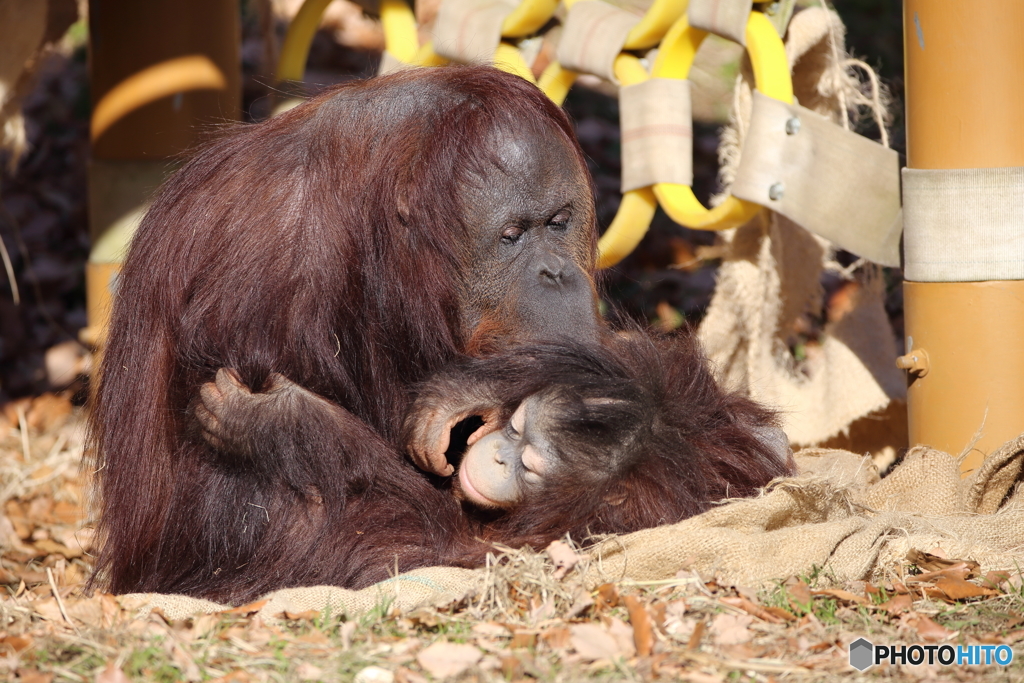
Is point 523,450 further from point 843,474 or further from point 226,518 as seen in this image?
point 843,474

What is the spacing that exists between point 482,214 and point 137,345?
75cm

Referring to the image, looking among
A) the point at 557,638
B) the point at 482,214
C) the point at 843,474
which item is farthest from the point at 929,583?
the point at 482,214

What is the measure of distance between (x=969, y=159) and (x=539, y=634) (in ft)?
→ 4.74

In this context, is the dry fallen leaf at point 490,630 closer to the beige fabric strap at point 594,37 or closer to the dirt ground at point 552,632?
the dirt ground at point 552,632

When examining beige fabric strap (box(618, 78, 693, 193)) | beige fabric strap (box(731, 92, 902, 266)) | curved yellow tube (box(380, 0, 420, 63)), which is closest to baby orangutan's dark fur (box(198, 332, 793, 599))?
beige fabric strap (box(731, 92, 902, 266))

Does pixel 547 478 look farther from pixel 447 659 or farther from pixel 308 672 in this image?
pixel 308 672

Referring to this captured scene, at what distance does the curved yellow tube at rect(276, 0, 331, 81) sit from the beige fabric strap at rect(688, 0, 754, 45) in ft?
4.78

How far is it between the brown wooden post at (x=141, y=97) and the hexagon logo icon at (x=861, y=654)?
2.67 metres

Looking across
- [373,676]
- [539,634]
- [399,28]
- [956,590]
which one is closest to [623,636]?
[539,634]

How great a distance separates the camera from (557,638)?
5.33 ft

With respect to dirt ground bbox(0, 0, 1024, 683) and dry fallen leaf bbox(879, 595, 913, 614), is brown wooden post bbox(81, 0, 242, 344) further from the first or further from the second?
dry fallen leaf bbox(879, 595, 913, 614)

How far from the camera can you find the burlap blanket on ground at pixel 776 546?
1861 millimetres

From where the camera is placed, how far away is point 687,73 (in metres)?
2.85

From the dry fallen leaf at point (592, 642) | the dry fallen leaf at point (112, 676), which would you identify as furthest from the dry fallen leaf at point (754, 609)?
the dry fallen leaf at point (112, 676)
